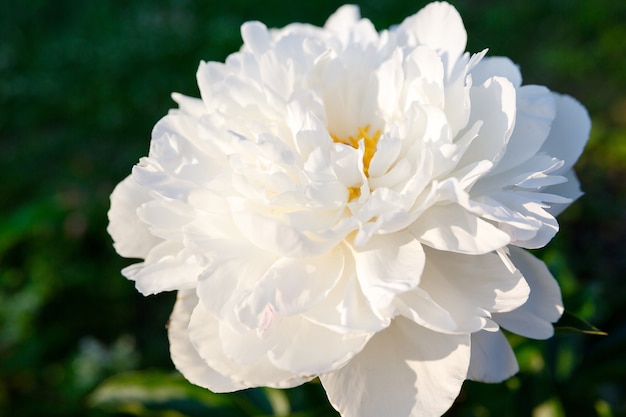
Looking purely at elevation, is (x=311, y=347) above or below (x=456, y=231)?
below

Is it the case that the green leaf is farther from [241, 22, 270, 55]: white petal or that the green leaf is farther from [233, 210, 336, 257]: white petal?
[241, 22, 270, 55]: white petal

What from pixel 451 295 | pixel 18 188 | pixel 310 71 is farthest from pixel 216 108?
pixel 18 188

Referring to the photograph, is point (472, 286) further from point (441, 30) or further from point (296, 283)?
point (441, 30)

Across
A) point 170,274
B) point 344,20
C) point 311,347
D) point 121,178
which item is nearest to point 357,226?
point 311,347

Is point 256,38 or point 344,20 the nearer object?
point 256,38

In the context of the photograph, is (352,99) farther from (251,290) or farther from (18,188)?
(18,188)

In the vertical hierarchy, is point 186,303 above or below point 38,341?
above

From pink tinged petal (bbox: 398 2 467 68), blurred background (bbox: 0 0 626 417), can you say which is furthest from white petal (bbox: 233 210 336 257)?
blurred background (bbox: 0 0 626 417)

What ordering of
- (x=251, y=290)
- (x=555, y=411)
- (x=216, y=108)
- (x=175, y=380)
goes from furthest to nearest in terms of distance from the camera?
(x=175, y=380) → (x=555, y=411) → (x=216, y=108) → (x=251, y=290)
